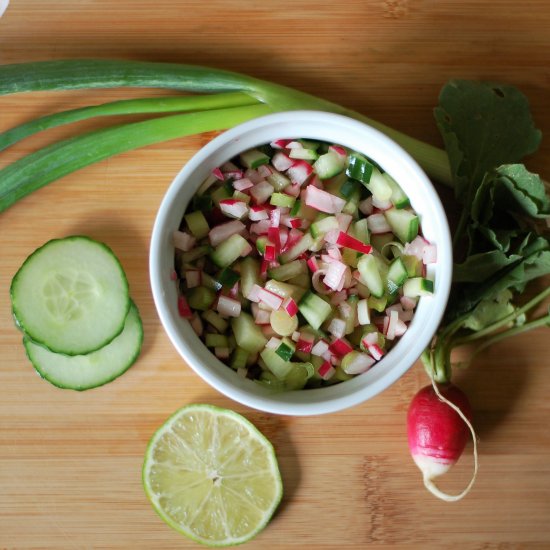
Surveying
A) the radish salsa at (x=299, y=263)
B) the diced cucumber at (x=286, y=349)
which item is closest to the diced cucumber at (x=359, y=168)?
the radish salsa at (x=299, y=263)

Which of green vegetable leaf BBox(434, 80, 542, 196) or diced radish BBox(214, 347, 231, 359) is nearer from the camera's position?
diced radish BBox(214, 347, 231, 359)

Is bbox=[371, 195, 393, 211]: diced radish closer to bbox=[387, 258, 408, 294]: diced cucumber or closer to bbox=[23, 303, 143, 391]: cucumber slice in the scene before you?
bbox=[387, 258, 408, 294]: diced cucumber

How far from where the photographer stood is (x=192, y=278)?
1342 millimetres

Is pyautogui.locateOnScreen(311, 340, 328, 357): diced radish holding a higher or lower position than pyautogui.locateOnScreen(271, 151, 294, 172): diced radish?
lower

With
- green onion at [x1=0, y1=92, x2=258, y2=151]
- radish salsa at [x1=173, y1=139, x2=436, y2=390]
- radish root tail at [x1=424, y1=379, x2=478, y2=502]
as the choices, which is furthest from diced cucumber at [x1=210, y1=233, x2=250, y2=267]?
radish root tail at [x1=424, y1=379, x2=478, y2=502]

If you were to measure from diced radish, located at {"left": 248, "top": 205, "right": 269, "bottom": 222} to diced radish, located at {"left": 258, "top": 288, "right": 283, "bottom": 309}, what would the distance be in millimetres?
143

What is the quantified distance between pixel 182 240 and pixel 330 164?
30 cm

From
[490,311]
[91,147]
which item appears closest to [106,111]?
[91,147]

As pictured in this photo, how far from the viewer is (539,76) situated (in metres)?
1.54

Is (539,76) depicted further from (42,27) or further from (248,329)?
(42,27)

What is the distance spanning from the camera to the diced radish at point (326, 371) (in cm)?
133

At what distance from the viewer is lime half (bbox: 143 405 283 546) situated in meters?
1.49

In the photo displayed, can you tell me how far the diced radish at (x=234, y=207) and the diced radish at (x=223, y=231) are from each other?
17 millimetres

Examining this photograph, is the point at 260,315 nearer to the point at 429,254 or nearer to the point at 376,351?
the point at 376,351
